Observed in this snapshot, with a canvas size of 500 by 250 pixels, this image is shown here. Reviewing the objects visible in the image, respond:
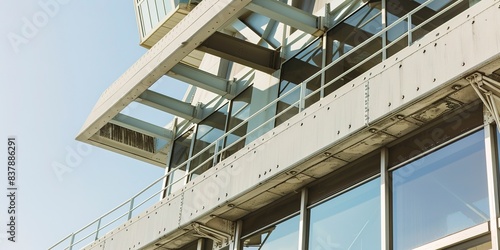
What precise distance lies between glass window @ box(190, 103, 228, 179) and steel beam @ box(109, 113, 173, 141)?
1525mm

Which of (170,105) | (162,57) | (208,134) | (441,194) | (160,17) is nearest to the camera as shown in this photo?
(441,194)

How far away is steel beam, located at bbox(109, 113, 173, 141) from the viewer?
2097 cm

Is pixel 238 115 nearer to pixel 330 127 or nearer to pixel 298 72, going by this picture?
pixel 298 72

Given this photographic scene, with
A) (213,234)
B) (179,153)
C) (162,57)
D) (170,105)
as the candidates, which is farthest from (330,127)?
(179,153)

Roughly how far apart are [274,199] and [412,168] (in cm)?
323

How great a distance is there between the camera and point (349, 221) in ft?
42.1

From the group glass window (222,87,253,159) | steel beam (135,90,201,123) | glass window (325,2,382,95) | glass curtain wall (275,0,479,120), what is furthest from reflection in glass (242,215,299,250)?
steel beam (135,90,201,123)

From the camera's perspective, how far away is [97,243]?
19328mm

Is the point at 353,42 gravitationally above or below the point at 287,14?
below

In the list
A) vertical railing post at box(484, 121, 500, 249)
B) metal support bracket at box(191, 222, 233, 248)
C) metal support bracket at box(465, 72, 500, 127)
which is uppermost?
metal support bracket at box(465, 72, 500, 127)

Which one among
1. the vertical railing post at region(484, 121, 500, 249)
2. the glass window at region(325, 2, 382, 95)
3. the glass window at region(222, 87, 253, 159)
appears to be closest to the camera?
the vertical railing post at region(484, 121, 500, 249)

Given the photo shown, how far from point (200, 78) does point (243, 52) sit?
5.10 ft

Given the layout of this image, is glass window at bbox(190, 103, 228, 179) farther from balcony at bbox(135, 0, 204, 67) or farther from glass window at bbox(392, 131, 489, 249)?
glass window at bbox(392, 131, 489, 249)

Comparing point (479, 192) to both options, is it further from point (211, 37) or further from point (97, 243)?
point (97, 243)
